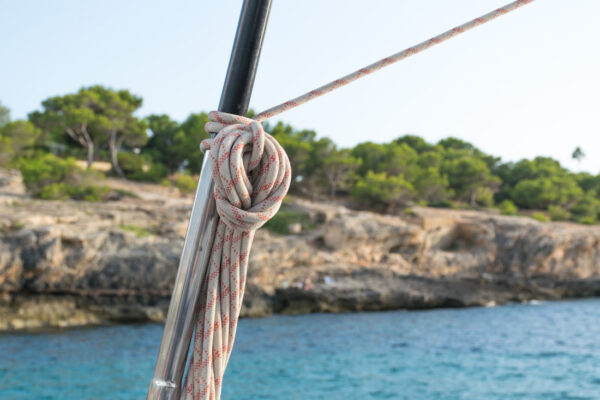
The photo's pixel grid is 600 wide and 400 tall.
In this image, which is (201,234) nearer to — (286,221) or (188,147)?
(286,221)

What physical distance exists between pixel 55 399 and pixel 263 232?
46.9 ft

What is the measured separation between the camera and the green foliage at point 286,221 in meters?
23.1

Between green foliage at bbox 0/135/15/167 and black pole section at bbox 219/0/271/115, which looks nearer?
black pole section at bbox 219/0/271/115

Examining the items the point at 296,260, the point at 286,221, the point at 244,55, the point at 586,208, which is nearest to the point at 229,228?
the point at 244,55

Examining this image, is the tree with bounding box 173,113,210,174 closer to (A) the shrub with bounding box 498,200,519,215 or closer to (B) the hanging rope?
(A) the shrub with bounding box 498,200,519,215

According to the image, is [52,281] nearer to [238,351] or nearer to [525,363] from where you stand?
[238,351]

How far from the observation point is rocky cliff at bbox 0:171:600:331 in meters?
15.5

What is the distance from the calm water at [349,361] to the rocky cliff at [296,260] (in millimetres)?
1738

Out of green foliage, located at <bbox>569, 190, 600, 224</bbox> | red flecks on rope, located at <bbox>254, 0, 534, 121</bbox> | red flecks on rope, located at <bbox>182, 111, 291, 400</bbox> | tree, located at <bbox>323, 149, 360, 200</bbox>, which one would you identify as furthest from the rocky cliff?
red flecks on rope, located at <bbox>254, 0, 534, 121</bbox>

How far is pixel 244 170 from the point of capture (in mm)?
990

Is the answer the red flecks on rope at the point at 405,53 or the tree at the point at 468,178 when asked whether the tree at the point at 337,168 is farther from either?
the red flecks on rope at the point at 405,53

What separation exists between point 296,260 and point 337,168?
12381mm

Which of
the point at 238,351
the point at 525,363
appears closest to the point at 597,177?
the point at 525,363

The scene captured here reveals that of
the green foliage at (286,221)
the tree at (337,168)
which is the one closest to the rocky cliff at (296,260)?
the green foliage at (286,221)
